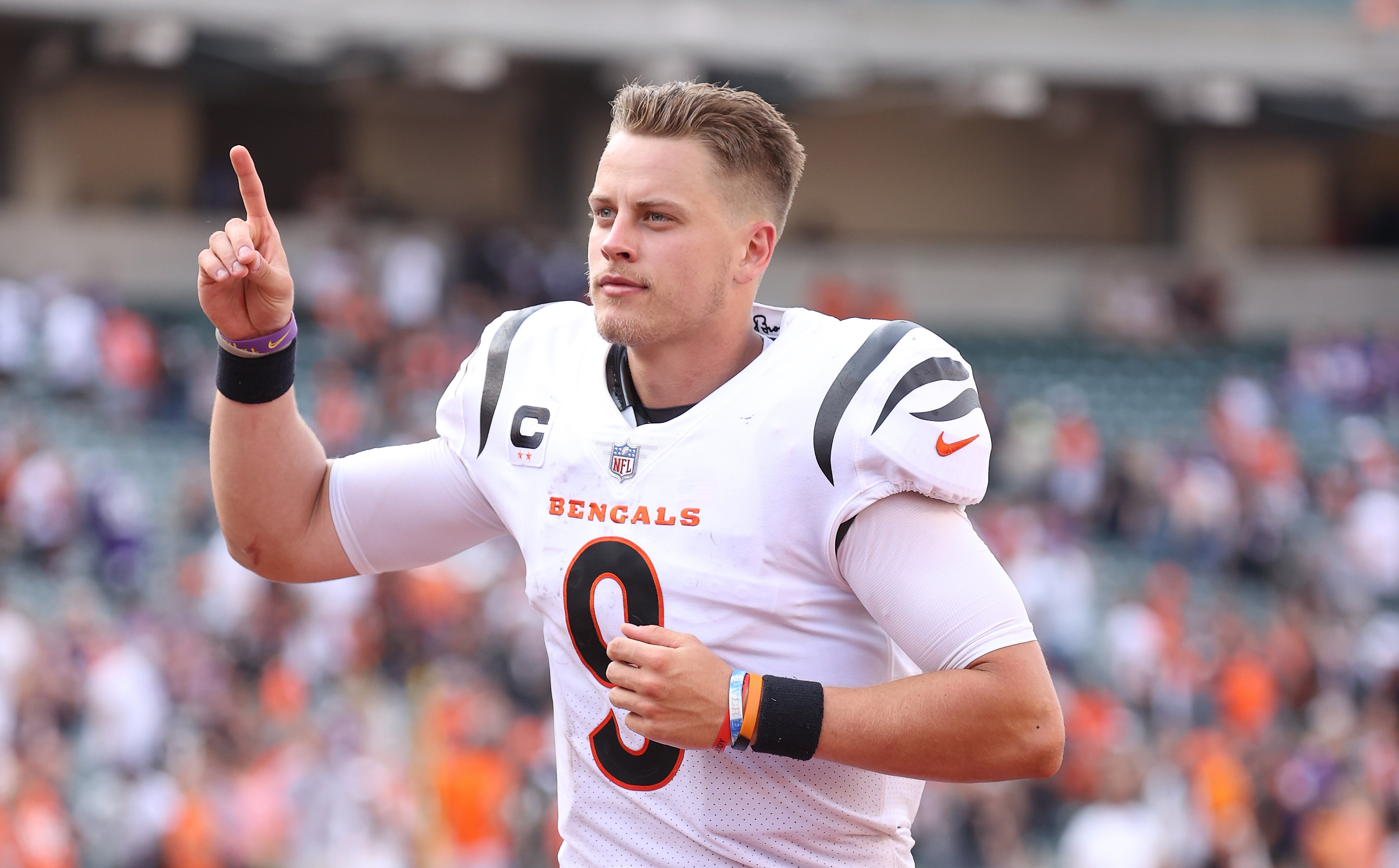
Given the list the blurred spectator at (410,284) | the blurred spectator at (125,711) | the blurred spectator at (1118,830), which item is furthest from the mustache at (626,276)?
the blurred spectator at (410,284)

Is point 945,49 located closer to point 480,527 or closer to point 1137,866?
point 1137,866

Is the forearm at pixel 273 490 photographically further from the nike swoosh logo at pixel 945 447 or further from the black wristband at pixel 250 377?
the nike swoosh logo at pixel 945 447

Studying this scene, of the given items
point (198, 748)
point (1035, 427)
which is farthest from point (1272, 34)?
point (198, 748)

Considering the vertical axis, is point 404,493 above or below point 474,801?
above

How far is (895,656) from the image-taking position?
237cm

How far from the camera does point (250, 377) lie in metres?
2.54

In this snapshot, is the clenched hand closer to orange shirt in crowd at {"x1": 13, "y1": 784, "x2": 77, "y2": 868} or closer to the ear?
the ear

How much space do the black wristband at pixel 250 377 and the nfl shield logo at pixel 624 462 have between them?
56 cm

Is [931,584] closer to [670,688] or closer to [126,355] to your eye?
[670,688]

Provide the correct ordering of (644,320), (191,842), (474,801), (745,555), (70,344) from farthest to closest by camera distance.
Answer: (70,344)
(474,801)
(191,842)
(644,320)
(745,555)

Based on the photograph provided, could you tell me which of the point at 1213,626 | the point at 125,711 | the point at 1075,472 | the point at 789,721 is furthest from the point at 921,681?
the point at 1075,472

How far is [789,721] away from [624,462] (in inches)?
18.3

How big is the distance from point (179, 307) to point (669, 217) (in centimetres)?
1364

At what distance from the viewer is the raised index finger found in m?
2.46
